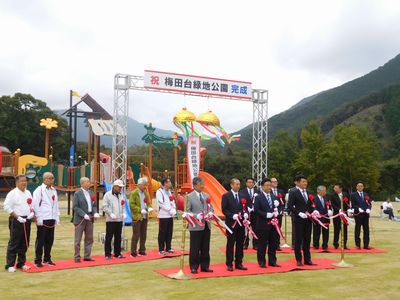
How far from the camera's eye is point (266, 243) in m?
7.66

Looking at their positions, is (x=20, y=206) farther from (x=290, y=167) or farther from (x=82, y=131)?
(x=82, y=131)

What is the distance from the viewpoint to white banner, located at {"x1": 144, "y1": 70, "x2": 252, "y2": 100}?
35.4ft

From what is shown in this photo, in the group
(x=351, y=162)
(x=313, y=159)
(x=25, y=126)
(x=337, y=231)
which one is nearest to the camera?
(x=337, y=231)


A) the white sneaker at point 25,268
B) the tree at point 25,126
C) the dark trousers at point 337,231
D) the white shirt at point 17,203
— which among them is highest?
the tree at point 25,126

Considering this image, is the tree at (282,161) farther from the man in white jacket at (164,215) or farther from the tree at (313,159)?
the man in white jacket at (164,215)

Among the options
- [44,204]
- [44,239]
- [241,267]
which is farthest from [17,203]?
[241,267]

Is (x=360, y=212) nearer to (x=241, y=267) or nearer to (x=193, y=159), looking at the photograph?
(x=241, y=267)

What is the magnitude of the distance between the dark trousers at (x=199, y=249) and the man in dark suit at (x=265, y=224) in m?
0.99

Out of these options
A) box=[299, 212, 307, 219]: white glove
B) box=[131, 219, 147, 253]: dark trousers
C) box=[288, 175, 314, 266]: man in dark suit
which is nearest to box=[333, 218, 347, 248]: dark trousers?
box=[288, 175, 314, 266]: man in dark suit

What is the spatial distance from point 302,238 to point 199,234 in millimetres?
1985

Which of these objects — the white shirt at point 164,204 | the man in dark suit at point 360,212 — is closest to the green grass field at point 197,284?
the white shirt at point 164,204

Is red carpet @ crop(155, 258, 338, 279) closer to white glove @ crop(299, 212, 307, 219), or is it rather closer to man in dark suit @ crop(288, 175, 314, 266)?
man in dark suit @ crop(288, 175, 314, 266)

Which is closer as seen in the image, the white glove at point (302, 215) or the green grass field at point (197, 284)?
the green grass field at point (197, 284)

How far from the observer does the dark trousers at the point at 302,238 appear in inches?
306
